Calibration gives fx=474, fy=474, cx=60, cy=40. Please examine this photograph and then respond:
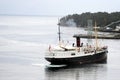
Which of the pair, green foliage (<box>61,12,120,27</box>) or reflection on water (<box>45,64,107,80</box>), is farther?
green foliage (<box>61,12,120,27</box>)

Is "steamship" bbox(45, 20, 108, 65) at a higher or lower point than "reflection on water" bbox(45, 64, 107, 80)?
higher

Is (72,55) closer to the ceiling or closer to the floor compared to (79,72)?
closer to the ceiling

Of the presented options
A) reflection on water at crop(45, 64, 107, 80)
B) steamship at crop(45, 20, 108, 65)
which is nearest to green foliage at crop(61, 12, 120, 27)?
steamship at crop(45, 20, 108, 65)

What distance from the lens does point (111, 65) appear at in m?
59.0

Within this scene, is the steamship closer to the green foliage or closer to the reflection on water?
the reflection on water

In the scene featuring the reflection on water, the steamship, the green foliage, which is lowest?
the reflection on water

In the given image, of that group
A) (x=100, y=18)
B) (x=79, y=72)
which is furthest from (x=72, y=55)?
(x=100, y=18)

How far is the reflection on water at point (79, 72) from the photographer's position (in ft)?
165

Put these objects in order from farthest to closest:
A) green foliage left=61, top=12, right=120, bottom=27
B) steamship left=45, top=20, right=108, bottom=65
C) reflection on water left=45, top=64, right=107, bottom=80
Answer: green foliage left=61, top=12, right=120, bottom=27 → steamship left=45, top=20, right=108, bottom=65 → reflection on water left=45, top=64, right=107, bottom=80

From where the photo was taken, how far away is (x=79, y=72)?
53.7 metres

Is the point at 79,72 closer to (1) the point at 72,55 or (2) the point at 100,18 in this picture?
(1) the point at 72,55

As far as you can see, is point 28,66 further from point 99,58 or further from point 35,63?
point 99,58

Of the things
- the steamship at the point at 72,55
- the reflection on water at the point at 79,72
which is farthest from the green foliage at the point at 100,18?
the reflection on water at the point at 79,72

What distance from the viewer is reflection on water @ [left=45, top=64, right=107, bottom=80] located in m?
50.2
